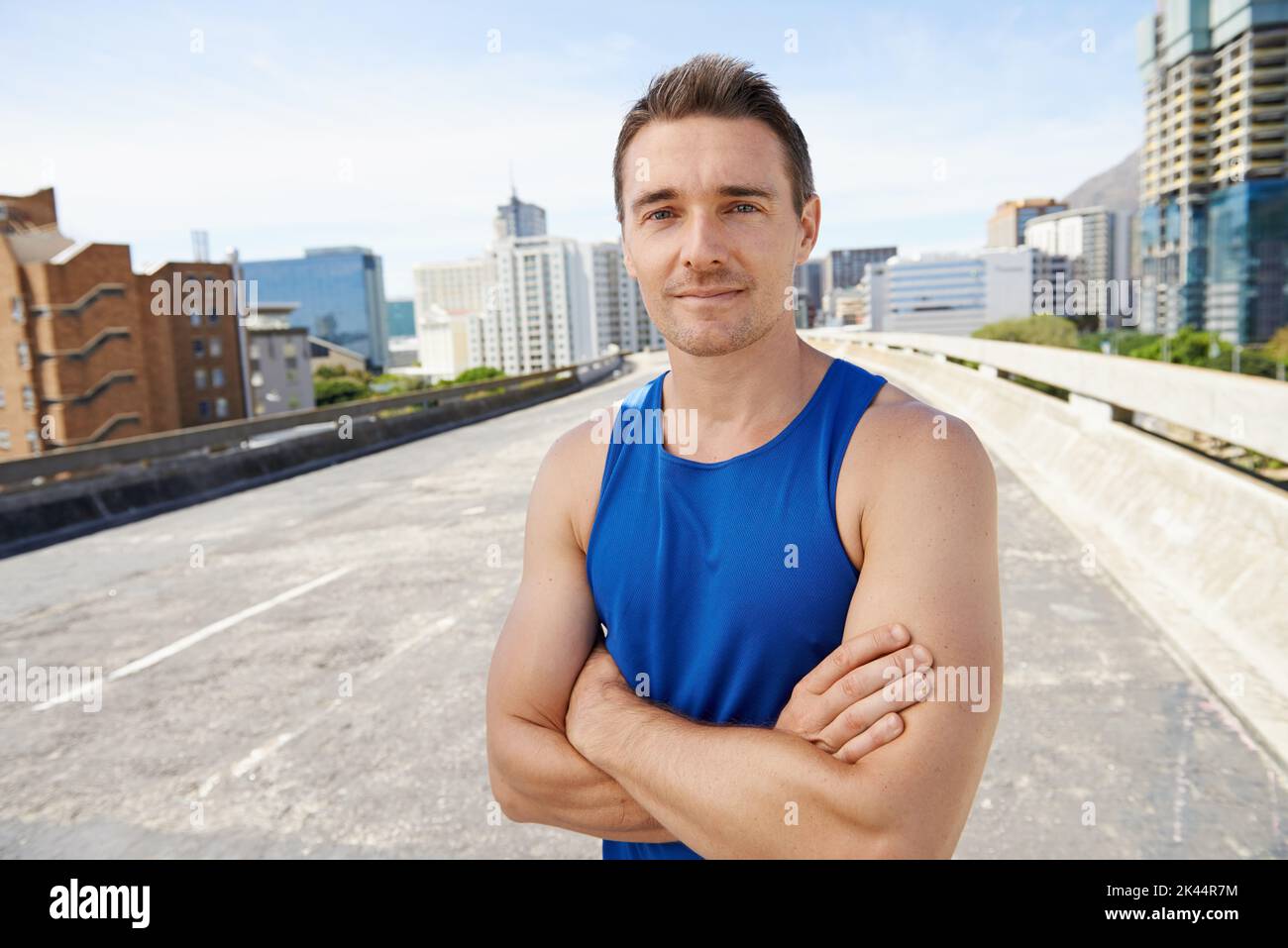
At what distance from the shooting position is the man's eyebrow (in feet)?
6.91

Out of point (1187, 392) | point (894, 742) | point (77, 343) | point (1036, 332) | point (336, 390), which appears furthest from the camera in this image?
point (336, 390)

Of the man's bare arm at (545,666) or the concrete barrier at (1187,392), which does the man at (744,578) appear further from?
the concrete barrier at (1187,392)

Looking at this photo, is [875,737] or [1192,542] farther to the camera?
[1192,542]

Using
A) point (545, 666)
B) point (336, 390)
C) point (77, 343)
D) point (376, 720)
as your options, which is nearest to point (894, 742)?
point (545, 666)

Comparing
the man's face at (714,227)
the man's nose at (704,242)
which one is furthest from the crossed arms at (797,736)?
the man's nose at (704,242)

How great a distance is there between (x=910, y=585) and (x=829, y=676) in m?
0.25

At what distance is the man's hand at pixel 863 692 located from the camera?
6.10ft

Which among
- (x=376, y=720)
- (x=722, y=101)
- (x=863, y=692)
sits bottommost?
(x=376, y=720)

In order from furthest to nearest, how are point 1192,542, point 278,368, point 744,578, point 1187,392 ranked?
point 278,368 → point 1187,392 → point 1192,542 → point 744,578

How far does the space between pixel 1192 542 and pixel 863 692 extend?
559cm

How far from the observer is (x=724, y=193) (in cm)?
211

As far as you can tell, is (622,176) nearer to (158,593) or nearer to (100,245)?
(158,593)

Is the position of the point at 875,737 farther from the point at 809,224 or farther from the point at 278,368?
the point at 278,368

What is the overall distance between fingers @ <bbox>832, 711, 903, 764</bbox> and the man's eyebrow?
1.15 meters
